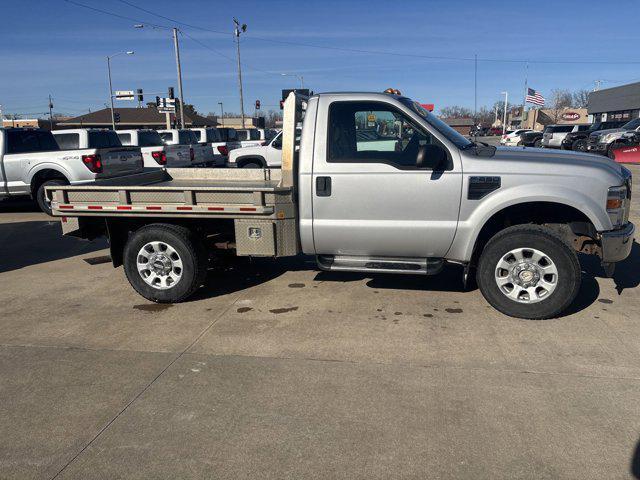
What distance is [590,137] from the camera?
912 inches

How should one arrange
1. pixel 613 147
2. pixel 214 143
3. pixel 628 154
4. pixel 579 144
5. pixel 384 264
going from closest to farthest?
pixel 384 264 < pixel 214 143 < pixel 628 154 < pixel 613 147 < pixel 579 144

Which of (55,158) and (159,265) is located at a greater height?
(55,158)

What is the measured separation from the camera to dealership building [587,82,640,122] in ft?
171

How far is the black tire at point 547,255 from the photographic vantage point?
15.1 ft

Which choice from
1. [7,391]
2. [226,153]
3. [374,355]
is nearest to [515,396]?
[374,355]

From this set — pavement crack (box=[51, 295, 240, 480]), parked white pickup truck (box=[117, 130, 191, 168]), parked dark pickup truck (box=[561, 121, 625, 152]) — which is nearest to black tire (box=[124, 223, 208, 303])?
pavement crack (box=[51, 295, 240, 480])

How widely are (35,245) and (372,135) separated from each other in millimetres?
6527

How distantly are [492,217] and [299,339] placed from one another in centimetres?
228

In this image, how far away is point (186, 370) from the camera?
3.96 m

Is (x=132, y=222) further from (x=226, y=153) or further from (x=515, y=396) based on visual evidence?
(x=226, y=153)

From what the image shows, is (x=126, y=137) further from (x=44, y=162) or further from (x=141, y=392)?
(x=141, y=392)

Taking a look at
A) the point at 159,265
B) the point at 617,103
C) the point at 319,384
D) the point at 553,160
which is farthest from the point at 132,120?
the point at 319,384

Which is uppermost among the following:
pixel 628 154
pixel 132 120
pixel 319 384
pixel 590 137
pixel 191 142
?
pixel 132 120

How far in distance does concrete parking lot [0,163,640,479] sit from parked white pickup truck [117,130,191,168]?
8.16 m
